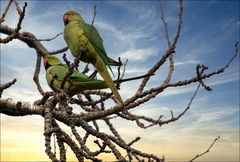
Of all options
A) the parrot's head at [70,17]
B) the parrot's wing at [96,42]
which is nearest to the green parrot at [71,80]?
the parrot's wing at [96,42]

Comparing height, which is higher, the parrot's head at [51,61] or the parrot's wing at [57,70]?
the parrot's head at [51,61]

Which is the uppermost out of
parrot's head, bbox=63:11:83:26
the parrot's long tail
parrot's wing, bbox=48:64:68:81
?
parrot's head, bbox=63:11:83:26

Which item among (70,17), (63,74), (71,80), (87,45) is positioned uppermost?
(70,17)

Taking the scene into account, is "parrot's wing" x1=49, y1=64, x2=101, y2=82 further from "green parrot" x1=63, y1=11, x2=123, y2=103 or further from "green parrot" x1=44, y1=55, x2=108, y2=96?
"green parrot" x1=63, y1=11, x2=123, y2=103

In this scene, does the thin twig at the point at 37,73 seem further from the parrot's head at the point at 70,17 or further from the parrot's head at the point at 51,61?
the parrot's head at the point at 70,17

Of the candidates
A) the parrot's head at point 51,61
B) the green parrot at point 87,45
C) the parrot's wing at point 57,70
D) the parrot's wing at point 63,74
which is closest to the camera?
the parrot's wing at point 63,74

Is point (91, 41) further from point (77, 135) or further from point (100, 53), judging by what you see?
point (77, 135)

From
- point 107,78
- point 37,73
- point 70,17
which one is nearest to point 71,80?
point 107,78

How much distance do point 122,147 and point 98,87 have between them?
0.64 metres

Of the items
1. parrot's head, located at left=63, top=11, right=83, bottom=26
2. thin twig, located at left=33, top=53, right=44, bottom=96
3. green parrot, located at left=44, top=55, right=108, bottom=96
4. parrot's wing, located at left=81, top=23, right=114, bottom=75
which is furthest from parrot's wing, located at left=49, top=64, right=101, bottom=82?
parrot's head, located at left=63, top=11, right=83, bottom=26

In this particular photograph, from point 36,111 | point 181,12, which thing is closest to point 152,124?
point 181,12

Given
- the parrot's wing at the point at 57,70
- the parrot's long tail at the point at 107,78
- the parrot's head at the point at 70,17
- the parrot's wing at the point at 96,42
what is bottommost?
the parrot's long tail at the point at 107,78

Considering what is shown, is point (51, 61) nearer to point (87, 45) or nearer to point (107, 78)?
point (87, 45)

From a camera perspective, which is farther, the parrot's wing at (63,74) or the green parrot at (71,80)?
the parrot's wing at (63,74)
